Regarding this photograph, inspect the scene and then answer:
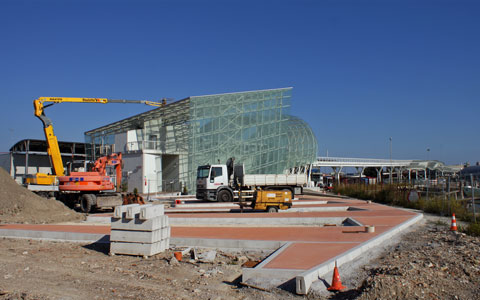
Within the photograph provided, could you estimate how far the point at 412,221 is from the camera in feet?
50.0

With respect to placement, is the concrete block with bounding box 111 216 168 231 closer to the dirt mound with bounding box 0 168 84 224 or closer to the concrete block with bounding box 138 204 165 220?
the concrete block with bounding box 138 204 165 220

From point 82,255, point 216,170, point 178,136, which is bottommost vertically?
point 82,255

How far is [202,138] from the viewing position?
1435 inches

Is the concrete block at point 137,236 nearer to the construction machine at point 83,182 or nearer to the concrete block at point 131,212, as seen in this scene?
the concrete block at point 131,212

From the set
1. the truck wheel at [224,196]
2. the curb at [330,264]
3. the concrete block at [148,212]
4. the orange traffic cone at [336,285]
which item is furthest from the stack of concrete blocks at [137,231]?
the truck wheel at [224,196]

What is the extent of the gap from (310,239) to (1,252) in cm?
849

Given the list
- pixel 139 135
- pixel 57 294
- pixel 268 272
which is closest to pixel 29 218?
pixel 57 294

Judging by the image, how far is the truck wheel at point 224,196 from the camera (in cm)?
2505

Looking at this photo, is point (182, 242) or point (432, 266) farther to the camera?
point (182, 242)

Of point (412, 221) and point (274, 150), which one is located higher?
point (274, 150)

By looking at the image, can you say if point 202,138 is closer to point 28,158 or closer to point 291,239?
point 291,239

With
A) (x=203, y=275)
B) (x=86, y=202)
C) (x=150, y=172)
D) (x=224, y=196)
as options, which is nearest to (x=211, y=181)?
(x=224, y=196)

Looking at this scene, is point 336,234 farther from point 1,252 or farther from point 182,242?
point 1,252

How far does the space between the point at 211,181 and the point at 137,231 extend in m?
14.7
